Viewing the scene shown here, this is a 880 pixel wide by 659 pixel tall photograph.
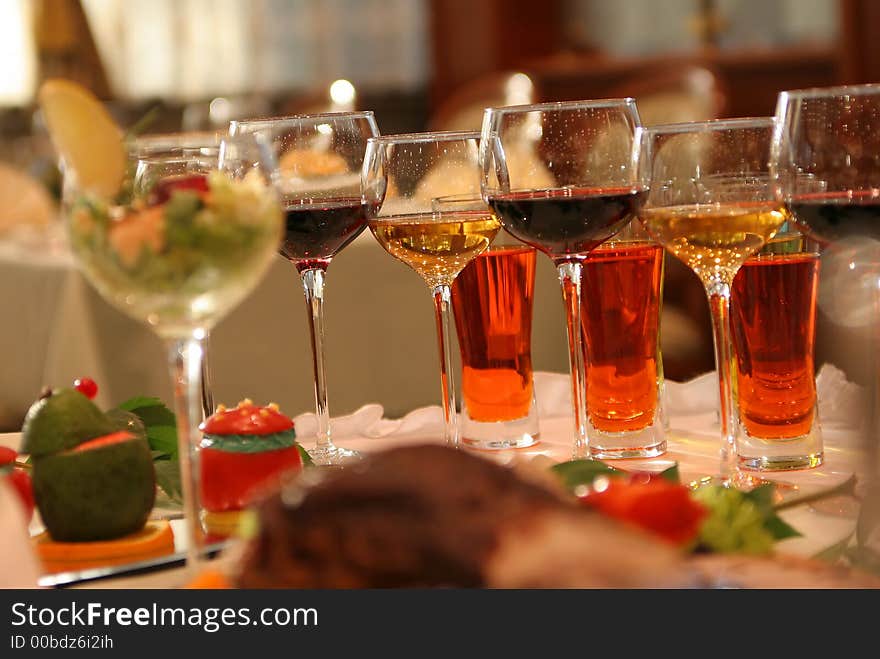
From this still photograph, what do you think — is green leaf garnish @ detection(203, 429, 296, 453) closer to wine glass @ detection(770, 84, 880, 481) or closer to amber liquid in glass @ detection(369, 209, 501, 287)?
amber liquid in glass @ detection(369, 209, 501, 287)

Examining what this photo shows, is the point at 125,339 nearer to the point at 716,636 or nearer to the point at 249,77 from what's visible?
the point at 716,636

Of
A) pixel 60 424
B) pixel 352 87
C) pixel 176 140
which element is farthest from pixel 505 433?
pixel 352 87

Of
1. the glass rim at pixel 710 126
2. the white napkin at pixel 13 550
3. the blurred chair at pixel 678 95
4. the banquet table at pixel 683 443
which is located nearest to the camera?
the white napkin at pixel 13 550

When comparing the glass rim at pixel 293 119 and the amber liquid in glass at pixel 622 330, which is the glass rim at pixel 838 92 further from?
the glass rim at pixel 293 119

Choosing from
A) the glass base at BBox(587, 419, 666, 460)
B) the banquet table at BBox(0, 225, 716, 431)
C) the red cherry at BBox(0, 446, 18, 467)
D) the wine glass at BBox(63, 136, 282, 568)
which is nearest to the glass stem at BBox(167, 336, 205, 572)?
the wine glass at BBox(63, 136, 282, 568)

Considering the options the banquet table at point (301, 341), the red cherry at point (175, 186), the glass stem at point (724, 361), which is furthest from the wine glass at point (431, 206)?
the banquet table at point (301, 341)

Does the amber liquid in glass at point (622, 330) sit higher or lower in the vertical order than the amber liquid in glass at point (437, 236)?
lower

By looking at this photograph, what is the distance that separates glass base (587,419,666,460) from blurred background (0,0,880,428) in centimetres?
19

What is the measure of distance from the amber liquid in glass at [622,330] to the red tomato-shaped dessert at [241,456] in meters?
0.37

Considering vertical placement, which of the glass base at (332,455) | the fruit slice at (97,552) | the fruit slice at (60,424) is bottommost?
the glass base at (332,455)

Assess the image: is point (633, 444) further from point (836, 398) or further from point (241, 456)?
point (241, 456)

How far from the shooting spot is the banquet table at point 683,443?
94cm

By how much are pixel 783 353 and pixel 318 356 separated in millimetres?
445

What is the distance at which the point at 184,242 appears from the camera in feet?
2.54
